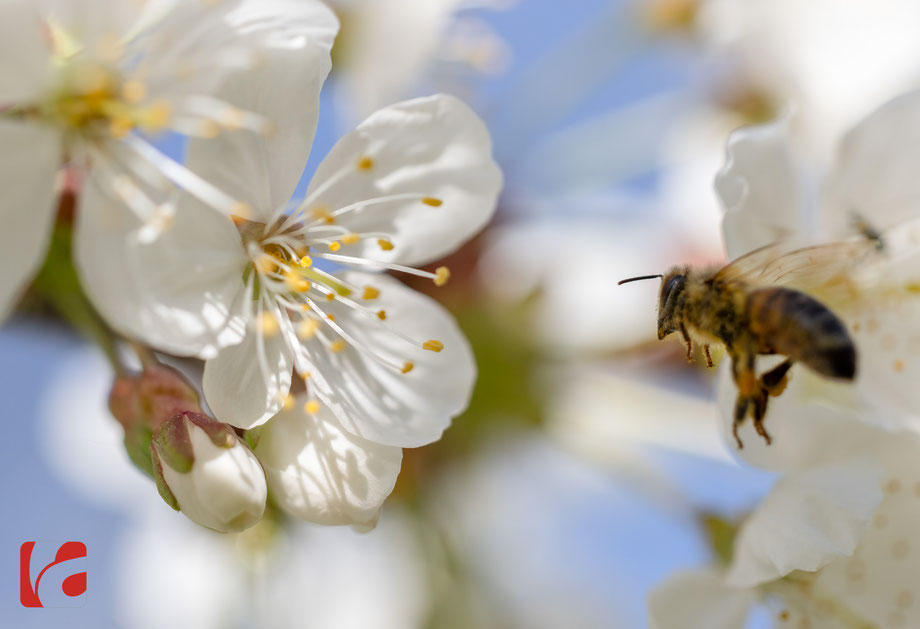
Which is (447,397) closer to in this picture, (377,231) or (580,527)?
(377,231)

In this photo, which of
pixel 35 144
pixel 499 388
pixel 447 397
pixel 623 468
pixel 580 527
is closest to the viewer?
pixel 35 144

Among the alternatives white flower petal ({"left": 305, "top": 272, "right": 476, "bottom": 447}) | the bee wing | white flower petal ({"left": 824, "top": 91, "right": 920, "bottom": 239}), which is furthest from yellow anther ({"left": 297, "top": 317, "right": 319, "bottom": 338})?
white flower petal ({"left": 824, "top": 91, "right": 920, "bottom": 239})

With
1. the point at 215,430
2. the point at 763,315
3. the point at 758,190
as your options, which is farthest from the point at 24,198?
the point at 758,190

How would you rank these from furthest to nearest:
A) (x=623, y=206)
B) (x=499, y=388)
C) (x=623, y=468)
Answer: (x=623, y=206)
(x=499, y=388)
(x=623, y=468)

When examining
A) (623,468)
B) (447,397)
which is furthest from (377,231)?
(623,468)

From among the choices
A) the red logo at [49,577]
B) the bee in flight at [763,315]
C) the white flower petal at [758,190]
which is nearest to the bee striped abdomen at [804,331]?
the bee in flight at [763,315]

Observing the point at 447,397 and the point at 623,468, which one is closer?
the point at 447,397

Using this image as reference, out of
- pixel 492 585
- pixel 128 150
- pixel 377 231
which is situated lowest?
pixel 492 585

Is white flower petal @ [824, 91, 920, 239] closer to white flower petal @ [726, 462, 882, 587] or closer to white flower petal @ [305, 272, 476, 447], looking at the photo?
white flower petal @ [726, 462, 882, 587]
